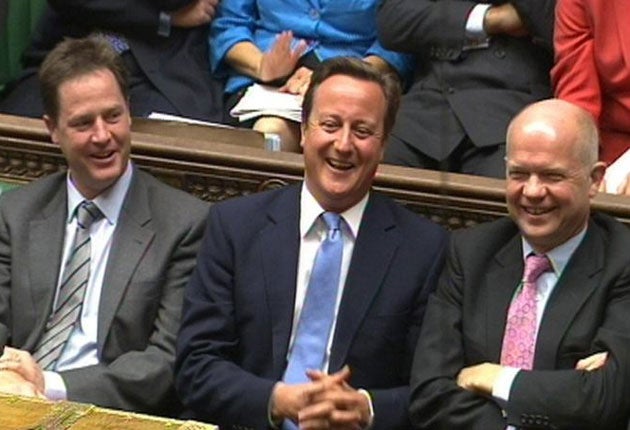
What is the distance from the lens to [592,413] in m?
3.22

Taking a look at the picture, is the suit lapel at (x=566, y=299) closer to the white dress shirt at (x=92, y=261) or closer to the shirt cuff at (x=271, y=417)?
the shirt cuff at (x=271, y=417)

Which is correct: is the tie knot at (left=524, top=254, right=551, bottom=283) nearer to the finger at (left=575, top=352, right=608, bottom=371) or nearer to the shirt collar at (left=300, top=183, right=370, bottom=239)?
the finger at (left=575, top=352, right=608, bottom=371)

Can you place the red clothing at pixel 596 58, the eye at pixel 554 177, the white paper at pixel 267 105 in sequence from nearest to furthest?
1. the eye at pixel 554 177
2. the red clothing at pixel 596 58
3. the white paper at pixel 267 105

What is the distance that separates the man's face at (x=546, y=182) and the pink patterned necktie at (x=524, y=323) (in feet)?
0.21

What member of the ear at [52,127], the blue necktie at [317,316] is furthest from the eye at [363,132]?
the ear at [52,127]

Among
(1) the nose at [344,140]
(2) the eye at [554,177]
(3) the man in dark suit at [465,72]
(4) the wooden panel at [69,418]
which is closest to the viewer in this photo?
(4) the wooden panel at [69,418]

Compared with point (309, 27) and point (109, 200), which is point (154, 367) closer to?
point (109, 200)

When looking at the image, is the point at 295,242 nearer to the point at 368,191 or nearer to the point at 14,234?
the point at 368,191

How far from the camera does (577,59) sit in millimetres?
4141

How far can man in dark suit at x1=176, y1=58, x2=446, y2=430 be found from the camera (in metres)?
3.49

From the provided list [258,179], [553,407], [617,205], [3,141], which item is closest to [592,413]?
[553,407]

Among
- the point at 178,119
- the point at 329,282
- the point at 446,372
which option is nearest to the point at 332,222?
the point at 329,282

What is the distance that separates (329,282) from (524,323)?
0.44m

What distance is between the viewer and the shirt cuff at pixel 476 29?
434 cm
